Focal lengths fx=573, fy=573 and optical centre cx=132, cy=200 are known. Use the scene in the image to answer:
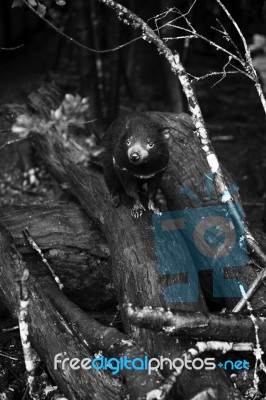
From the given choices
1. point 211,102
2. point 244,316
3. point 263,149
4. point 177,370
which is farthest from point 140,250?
point 211,102

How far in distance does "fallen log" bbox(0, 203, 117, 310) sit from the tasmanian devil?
0.42 metres

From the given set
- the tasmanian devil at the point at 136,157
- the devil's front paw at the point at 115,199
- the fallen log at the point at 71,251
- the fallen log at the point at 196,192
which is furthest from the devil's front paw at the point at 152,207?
the fallen log at the point at 71,251

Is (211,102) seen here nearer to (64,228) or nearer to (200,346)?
(64,228)

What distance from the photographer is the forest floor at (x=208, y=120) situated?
24.7 feet

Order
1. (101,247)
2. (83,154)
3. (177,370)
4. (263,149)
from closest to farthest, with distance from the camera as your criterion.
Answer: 1. (177,370)
2. (83,154)
3. (101,247)
4. (263,149)

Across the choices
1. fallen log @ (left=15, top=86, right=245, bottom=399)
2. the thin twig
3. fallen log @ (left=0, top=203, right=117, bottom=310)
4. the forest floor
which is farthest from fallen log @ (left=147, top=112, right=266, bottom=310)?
the forest floor

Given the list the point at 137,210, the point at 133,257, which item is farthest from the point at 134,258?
the point at 137,210

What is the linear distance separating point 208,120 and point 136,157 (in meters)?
4.78

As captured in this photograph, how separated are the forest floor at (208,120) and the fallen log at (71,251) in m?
1.26

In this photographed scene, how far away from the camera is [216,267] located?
4.25 meters

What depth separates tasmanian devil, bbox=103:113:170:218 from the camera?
472 centimetres

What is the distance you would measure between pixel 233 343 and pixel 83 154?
4.81 ft

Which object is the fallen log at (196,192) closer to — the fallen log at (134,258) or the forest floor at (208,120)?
the fallen log at (134,258)

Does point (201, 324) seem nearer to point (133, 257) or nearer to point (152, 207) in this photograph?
point (133, 257)
